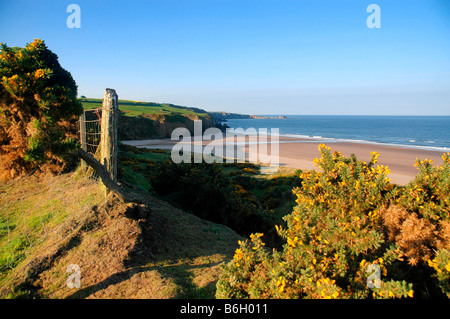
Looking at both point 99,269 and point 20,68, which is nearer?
point 99,269

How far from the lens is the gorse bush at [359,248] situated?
9.09 feet

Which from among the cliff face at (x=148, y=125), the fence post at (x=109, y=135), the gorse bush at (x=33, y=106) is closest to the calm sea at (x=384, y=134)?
the cliff face at (x=148, y=125)

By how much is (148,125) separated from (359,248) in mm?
50577

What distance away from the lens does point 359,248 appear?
9.87ft

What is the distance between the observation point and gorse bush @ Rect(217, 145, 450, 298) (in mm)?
2771

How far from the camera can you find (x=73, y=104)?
5562 mm

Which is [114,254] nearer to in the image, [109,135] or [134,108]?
[109,135]

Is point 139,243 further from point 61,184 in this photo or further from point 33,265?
point 61,184

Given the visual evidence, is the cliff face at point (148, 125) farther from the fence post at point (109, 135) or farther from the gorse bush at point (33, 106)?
the fence post at point (109, 135)

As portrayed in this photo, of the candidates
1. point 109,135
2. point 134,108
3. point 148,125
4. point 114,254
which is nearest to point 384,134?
point 148,125

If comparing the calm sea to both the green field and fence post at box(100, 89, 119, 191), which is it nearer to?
the green field

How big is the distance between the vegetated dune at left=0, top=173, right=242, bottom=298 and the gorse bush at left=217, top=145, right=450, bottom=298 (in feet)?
3.89
